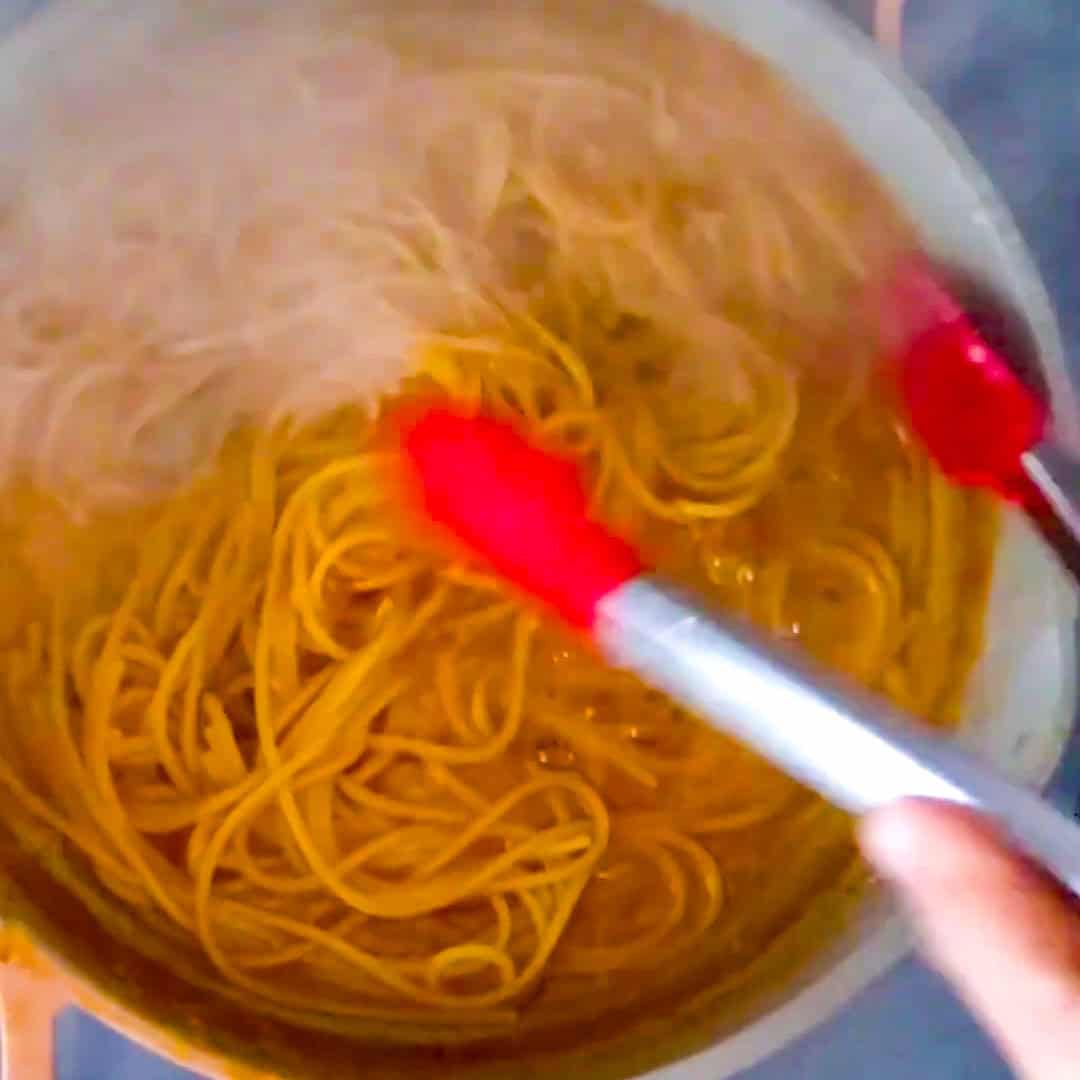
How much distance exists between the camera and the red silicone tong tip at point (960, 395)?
2.64ft

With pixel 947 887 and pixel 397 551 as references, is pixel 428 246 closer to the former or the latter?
pixel 397 551

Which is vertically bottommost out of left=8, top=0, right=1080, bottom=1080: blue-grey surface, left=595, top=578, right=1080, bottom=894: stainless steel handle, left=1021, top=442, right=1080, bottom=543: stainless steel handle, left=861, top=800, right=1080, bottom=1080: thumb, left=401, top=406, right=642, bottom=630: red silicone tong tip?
left=861, top=800, right=1080, bottom=1080: thumb

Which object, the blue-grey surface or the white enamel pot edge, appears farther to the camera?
the blue-grey surface

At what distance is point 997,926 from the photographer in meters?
0.45

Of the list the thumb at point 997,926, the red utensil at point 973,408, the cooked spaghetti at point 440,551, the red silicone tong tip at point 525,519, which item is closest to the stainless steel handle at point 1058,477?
the red utensil at point 973,408

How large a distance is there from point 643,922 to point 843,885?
0.11m

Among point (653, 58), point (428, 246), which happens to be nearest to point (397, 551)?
point (428, 246)

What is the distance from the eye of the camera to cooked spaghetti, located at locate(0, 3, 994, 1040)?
88cm

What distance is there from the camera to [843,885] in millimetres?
895

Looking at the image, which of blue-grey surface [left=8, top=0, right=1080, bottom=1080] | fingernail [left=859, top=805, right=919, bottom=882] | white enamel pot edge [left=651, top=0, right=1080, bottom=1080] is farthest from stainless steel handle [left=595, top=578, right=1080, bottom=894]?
blue-grey surface [left=8, top=0, right=1080, bottom=1080]

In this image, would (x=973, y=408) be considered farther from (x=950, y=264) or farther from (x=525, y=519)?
(x=525, y=519)

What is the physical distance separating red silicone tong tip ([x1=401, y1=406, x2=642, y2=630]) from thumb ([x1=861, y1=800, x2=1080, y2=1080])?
0.18 m

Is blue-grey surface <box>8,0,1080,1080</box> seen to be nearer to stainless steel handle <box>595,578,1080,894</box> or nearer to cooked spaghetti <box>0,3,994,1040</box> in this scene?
cooked spaghetti <box>0,3,994,1040</box>

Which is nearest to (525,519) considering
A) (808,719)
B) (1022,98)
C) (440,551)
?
(808,719)
